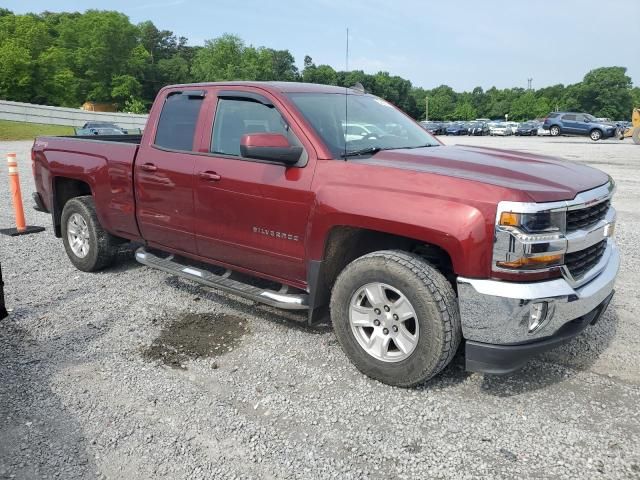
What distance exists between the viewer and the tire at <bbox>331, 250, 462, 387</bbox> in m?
3.23

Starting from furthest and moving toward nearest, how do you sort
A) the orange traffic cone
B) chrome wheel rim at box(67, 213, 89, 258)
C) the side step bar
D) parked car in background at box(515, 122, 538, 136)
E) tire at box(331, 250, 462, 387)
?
parked car in background at box(515, 122, 538, 136)
the orange traffic cone
chrome wheel rim at box(67, 213, 89, 258)
the side step bar
tire at box(331, 250, 462, 387)

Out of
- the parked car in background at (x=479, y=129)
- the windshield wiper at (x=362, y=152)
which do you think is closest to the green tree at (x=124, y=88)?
the parked car in background at (x=479, y=129)

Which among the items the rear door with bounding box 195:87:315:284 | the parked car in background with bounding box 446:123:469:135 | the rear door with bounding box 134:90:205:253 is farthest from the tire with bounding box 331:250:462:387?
the parked car in background with bounding box 446:123:469:135

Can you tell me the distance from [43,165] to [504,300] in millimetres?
5286

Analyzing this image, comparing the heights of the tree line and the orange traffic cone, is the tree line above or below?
above

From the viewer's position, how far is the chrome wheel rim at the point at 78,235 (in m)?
5.93

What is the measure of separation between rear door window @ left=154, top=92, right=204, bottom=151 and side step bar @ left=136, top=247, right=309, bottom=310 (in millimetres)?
1027

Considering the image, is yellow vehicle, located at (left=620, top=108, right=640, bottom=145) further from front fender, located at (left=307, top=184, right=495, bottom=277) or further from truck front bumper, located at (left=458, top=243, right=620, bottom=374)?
front fender, located at (left=307, top=184, right=495, bottom=277)

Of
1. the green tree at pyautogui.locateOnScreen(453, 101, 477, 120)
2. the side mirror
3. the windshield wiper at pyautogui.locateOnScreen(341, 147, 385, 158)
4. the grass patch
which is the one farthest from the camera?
the green tree at pyautogui.locateOnScreen(453, 101, 477, 120)

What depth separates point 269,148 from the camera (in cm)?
368

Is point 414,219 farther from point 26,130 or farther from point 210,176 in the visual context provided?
point 26,130

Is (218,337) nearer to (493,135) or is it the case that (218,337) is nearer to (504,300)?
(504,300)

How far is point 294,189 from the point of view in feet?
12.5

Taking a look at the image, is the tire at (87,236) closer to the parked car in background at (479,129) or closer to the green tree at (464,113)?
the parked car in background at (479,129)
